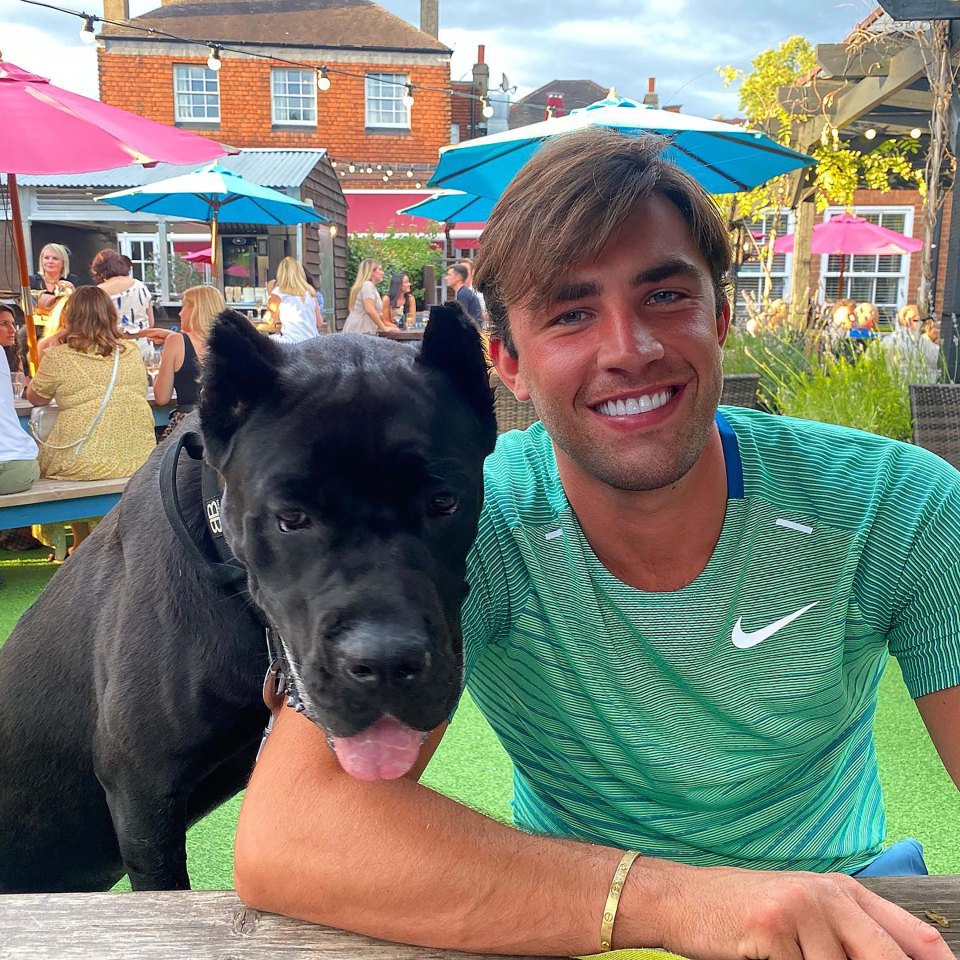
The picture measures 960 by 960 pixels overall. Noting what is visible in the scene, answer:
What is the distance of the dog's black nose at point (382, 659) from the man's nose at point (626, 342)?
0.59 m

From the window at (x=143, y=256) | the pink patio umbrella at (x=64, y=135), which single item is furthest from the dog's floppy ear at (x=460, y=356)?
the window at (x=143, y=256)

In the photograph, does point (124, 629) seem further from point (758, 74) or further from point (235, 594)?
point (758, 74)

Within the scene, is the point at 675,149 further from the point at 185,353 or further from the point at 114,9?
the point at 114,9

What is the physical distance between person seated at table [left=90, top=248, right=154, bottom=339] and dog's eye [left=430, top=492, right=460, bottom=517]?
733 centimetres

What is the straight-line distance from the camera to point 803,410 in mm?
5129

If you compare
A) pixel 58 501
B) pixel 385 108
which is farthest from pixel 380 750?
pixel 385 108

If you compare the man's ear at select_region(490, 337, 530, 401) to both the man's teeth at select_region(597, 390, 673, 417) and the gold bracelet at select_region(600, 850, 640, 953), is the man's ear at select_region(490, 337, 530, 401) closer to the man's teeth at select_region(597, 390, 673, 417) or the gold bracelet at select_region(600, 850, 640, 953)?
the man's teeth at select_region(597, 390, 673, 417)

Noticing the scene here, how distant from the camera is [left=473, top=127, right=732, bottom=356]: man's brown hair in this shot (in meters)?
1.57

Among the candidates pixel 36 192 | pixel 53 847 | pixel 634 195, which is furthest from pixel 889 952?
pixel 36 192

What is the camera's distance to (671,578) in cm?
154

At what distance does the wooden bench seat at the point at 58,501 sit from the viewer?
5.08 meters

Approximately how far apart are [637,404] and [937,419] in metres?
3.35

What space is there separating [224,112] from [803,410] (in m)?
23.6

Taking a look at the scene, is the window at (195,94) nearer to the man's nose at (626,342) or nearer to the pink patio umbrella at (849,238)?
the pink patio umbrella at (849,238)
